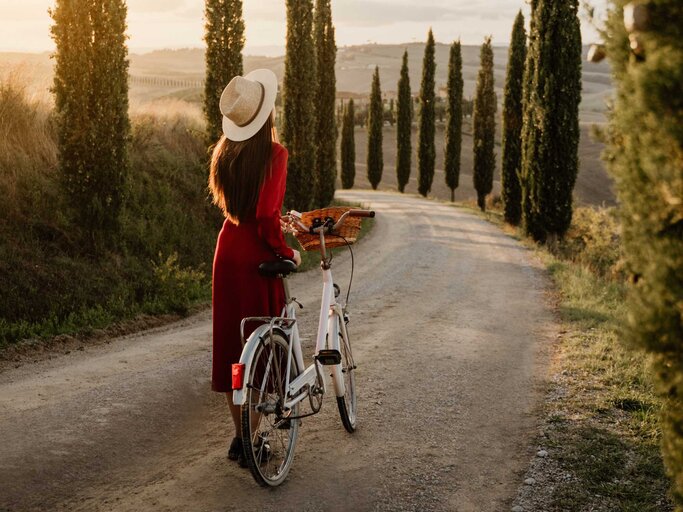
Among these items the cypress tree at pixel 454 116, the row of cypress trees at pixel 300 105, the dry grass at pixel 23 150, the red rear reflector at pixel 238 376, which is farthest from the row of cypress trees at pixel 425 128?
the red rear reflector at pixel 238 376

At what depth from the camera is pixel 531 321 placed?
9.50 m

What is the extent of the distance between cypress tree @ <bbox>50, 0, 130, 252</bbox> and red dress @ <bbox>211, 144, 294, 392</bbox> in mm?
7300

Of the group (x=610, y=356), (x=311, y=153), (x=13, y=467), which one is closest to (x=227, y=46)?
(x=311, y=153)

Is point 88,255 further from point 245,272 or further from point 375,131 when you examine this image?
point 375,131

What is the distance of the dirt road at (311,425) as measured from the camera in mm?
4270

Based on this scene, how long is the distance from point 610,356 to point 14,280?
7.74 metres

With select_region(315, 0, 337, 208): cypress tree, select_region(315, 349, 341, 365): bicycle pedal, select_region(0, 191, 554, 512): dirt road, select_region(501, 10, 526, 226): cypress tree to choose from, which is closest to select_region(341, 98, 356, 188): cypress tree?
select_region(315, 0, 337, 208): cypress tree

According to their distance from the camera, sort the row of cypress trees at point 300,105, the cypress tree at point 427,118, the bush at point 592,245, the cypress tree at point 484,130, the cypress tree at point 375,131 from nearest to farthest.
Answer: the bush at point 592,245, the row of cypress trees at point 300,105, the cypress tree at point 484,130, the cypress tree at point 427,118, the cypress tree at point 375,131

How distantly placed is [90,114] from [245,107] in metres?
7.76

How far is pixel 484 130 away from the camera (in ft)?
112

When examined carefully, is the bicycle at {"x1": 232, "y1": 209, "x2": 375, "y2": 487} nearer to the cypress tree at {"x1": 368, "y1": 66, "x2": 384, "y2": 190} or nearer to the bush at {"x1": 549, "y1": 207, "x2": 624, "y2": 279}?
the bush at {"x1": 549, "y1": 207, "x2": 624, "y2": 279}

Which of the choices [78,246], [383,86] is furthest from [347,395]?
[383,86]

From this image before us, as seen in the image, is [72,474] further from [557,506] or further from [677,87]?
[677,87]

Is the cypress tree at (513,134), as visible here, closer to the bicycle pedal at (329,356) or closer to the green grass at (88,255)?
the green grass at (88,255)
